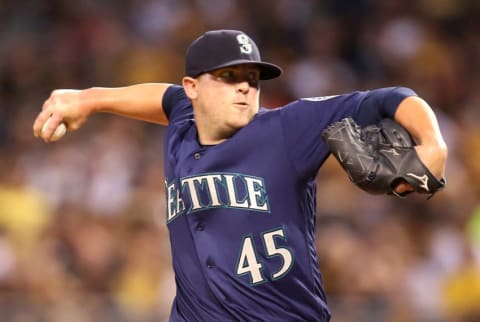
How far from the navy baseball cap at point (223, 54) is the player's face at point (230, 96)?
0.04m

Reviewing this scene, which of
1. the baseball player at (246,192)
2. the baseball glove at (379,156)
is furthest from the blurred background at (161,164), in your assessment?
the baseball glove at (379,156)

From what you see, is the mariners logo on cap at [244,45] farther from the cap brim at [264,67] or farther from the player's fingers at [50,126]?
the player's fingers at [50,126]

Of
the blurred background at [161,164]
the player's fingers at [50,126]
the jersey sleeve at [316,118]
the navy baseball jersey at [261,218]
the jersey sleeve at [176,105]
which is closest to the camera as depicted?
the jersey sleeve at [316,118]

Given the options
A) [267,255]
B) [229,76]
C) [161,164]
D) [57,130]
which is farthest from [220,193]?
[161,164]

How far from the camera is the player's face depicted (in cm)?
378

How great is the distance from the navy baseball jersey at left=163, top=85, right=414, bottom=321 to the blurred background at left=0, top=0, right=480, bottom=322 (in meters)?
2.83

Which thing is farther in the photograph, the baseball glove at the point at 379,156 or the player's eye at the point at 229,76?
the player's eye at the point at 229,76

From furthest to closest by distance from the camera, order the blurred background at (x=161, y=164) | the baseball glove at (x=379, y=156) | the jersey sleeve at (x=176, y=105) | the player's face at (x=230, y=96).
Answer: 1. the blurred background at (x=161, y=164)
2. the jersey sleeve at (x=176, y=105)
3. the player's face at (x=230, y=96)
4. the baseball glove at (x=379, y=156)

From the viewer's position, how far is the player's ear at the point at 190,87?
3.93 metres

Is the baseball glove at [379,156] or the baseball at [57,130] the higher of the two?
the baseball glove at [379,156]

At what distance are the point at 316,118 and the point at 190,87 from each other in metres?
0.59

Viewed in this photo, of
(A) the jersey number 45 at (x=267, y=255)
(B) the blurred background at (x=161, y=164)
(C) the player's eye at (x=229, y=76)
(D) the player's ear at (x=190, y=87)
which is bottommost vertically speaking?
(B) the blurred background at (x=161, y=164)

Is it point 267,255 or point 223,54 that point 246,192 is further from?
point 223,54

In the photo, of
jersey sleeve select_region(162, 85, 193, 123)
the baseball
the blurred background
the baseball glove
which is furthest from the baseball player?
the blurred background
